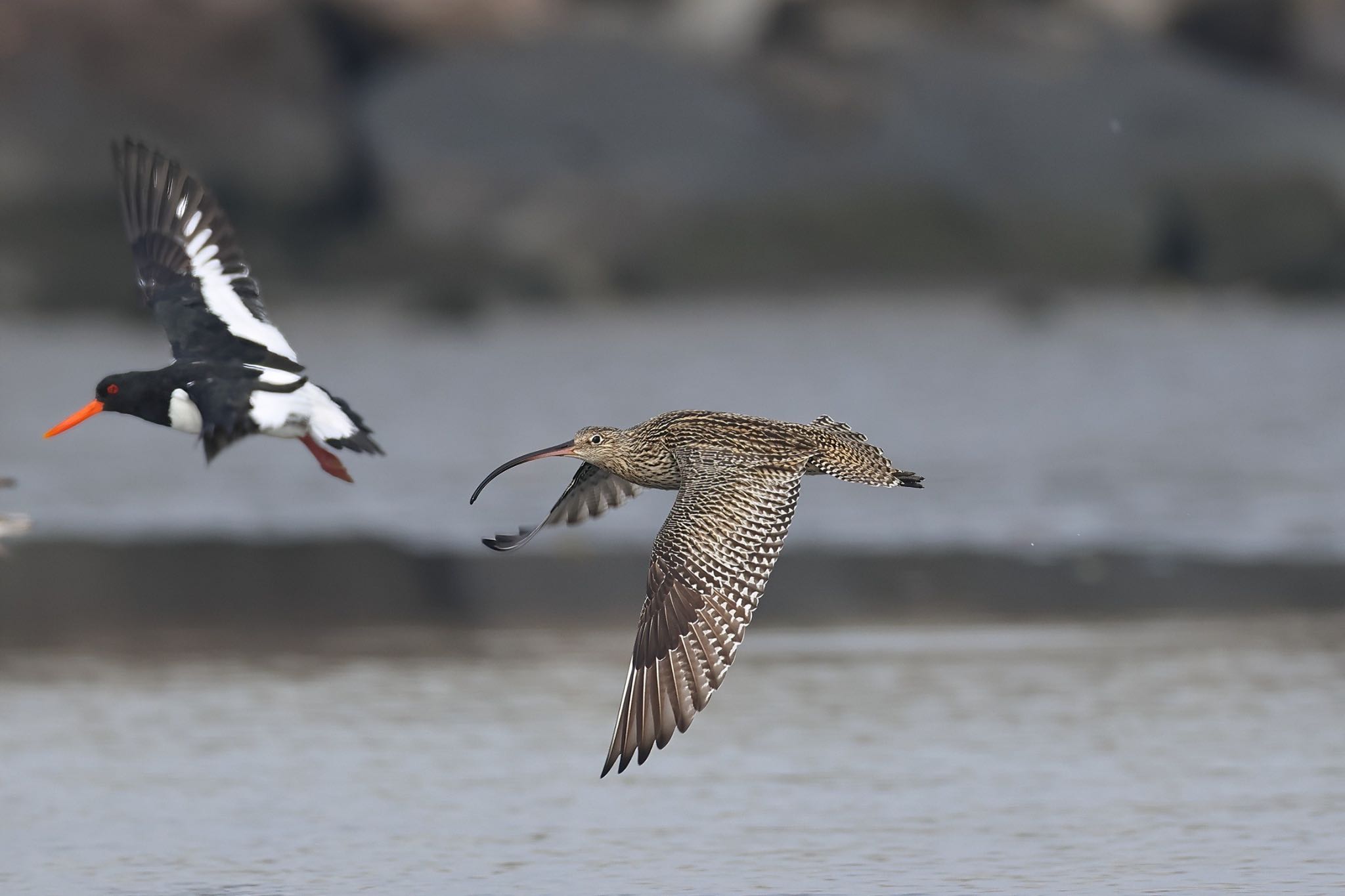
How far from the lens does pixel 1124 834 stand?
9234 millimetres

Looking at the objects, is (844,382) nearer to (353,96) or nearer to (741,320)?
(741,320)

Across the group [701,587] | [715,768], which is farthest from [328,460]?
[715,768]

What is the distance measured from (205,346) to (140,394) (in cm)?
40

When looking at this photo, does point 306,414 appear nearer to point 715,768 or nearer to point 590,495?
point 590,495

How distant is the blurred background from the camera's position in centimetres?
970

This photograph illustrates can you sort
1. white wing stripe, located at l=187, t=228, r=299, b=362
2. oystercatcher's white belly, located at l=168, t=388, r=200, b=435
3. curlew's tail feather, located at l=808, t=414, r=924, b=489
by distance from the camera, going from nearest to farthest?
1. oystercatcher's white belly, located at l=168, t=388, r=200, b=435
2. curlew's tail feather, located at l=808, t=414, r=924, b=489
3. white wing stripe, located at l=187, t=228, r=299, b=362

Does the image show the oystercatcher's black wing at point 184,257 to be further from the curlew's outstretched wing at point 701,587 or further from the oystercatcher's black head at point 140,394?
the curlew's outstretched wing at point 701,587

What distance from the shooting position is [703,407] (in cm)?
2111

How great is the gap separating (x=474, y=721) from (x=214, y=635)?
257 centimetres

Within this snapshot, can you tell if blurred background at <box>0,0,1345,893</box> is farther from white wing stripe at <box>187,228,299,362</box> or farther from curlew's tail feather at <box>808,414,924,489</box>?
white wing stripe at <box>187,228,299,362</box>

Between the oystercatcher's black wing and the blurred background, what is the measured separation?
72.3 inches

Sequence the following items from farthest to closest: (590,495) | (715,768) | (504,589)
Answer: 1. (504,589)
2. (715,768)
3. (590,495)

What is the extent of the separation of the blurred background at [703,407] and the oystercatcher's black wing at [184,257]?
1837mm

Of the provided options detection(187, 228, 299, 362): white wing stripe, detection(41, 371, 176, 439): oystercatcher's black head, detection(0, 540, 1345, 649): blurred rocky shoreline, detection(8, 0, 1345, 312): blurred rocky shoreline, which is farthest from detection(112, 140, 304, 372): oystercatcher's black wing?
detection(8, 0, 1345, 312): blurred rocky shoreline
